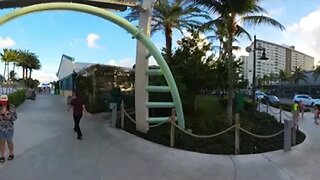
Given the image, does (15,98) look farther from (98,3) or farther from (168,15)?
(98,3)

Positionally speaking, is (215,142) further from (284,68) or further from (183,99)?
(284,68)

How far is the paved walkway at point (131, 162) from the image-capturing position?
8977 millimetres

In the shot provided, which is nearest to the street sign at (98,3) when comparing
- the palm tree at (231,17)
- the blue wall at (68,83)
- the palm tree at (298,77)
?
the palm tree at (231,17)

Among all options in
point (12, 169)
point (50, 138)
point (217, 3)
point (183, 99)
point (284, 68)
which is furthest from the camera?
point (284, 68)

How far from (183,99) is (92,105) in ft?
18.4

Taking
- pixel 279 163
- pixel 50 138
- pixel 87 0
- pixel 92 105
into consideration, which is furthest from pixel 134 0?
pixel 92 105

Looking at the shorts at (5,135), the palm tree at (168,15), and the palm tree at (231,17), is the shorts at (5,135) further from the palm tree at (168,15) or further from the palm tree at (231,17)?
the palm tree at (168,15)

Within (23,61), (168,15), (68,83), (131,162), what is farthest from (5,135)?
(23,61)

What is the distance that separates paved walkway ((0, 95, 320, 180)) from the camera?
353 inches

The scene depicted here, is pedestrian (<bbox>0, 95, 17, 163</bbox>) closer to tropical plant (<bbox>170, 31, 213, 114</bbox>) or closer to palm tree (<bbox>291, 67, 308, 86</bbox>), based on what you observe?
tropical plant (<bbox>170, 31, 213, 114</bbox>)

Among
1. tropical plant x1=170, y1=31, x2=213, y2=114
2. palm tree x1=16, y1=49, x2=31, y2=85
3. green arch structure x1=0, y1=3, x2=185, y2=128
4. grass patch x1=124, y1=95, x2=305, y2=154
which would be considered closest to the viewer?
green arch structure x1=0, y1=3, x2=185, y2=128

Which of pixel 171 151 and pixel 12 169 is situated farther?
pixel 171 151

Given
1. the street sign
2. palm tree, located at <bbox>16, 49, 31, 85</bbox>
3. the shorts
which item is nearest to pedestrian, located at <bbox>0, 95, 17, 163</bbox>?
the shorts

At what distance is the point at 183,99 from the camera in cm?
1953
